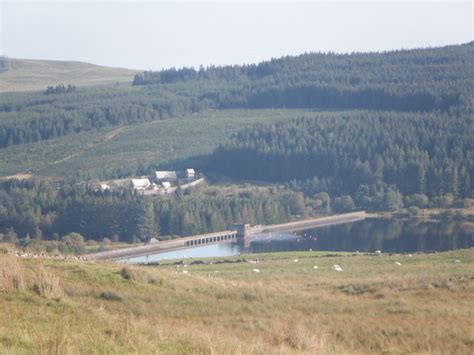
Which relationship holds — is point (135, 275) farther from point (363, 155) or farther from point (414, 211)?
point (363, 155)

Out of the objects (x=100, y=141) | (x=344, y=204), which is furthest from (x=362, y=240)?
(x=100, y=141)

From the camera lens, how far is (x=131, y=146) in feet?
361

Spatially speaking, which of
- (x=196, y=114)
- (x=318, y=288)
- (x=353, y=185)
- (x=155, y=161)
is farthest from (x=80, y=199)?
(x=196, y=114)

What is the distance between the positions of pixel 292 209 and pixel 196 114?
180ft

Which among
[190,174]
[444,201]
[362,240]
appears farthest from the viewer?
[190,174]

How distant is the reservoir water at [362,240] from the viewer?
57.2 m

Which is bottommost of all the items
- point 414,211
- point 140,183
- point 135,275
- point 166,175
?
point 414,211

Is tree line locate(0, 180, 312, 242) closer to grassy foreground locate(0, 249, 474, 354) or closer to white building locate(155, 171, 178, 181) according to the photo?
white building locate(155, 171, 178, 181)

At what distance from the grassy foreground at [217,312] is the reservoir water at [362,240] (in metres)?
33.0

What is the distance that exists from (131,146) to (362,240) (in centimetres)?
5194

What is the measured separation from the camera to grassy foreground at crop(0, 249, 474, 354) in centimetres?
1219

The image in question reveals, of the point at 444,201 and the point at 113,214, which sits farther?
the point at 444,201

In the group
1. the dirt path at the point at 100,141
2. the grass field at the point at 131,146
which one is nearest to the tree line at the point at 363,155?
the grass field at the point at 131,146

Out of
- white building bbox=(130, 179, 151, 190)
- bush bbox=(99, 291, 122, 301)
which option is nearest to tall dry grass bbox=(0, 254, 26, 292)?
bush bbox=(99, 291, 122, 301)
